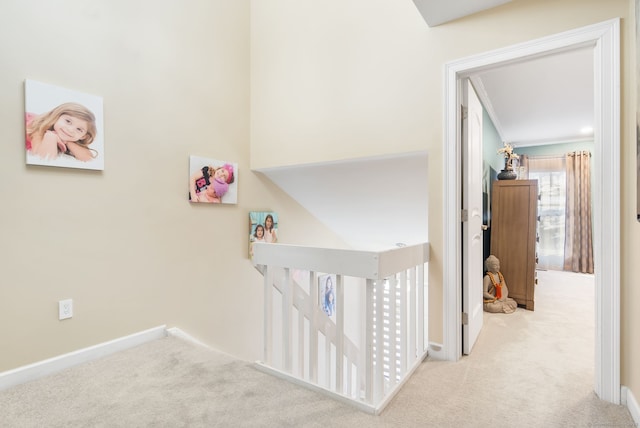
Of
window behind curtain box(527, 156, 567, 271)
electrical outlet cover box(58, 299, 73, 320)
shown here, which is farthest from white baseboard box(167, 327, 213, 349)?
window behind curtain box(527, 156, 567, 271)

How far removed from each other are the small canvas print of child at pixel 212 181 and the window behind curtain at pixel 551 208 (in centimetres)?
524

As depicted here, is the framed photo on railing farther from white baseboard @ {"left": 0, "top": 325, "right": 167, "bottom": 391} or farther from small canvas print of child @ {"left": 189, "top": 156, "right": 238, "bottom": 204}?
white baseboard @ {"left": 0, "top": 325, "right": 167, "bottom": 391}

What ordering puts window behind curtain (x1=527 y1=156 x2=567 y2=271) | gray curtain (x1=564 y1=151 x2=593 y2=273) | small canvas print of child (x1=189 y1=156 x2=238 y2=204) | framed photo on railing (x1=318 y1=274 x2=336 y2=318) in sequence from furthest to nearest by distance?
window behind curtain (x1=527 y1=156 x2=567 y2=271) → gray curtain (x1=564 y1=151 x2=593 y2=273) → framed photo on railing (x1=318 y1=274 x2=336 y2=318) → small canvas print of child (x1=189 y1=156 x2=238 y2=204)

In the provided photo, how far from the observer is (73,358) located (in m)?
2.00

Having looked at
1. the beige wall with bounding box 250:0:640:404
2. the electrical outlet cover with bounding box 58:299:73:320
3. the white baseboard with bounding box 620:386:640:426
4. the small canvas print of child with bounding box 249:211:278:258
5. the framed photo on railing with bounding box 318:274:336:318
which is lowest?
the framed photo on railing with bounding box 318:274:336:318

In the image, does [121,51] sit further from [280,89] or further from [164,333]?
[164,333]

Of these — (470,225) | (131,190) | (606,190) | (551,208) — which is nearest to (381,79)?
(470,225)

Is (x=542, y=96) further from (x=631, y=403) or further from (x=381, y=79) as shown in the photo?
(x=631, y=403)

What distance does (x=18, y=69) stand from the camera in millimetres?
1817

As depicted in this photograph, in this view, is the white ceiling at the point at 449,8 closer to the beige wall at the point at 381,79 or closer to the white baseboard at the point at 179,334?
the beige wall at the point at 381,79

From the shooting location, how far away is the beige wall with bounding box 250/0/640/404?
1.55 m

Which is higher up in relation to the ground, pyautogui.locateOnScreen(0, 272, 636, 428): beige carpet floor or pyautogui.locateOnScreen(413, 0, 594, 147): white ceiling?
pyautogui.locateOnScreen(413, 0, 594, 147): white ceiling

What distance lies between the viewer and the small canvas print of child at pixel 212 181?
266 centimetres

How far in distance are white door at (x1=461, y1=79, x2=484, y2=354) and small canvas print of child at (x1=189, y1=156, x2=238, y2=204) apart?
1.90 metres
